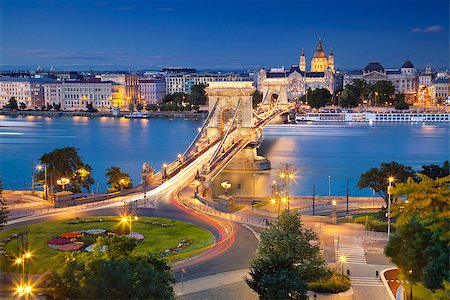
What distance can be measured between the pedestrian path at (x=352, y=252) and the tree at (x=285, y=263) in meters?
1.85

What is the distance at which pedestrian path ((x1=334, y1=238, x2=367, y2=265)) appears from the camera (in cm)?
1600

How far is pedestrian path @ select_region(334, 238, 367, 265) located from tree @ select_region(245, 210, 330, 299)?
6.07 ft

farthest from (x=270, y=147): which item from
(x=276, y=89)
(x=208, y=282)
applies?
(x=208, y=282)

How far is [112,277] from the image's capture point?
912cm

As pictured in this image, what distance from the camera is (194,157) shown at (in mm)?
33062

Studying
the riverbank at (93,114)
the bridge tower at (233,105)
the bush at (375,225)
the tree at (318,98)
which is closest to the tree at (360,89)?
the tree at (318,98)

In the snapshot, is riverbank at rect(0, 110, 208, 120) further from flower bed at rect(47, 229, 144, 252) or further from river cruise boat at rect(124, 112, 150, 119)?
flower bed at rect(47, 229, 144, 252)

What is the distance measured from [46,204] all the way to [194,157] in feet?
36.5

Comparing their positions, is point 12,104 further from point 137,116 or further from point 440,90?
point 440,90

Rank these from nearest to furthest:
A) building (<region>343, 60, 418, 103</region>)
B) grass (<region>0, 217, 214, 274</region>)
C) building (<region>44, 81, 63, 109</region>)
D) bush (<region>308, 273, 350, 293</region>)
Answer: bush (<region>308, 273, 350, 293</region>) → grass (<region>0, 217, 214, 274</region>) → building (<region>44, 81, 63, 109</region>) → building (<region>343, 60, 418, 103</region>)

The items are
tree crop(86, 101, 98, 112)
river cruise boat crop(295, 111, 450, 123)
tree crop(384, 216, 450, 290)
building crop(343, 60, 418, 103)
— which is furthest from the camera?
building crop(343, 60, 418, 103)

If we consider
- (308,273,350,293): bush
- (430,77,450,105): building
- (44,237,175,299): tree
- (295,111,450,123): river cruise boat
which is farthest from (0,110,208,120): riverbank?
(44,237,175,299): tree

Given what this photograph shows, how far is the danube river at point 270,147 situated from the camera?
122ft

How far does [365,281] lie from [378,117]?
7167 cm
